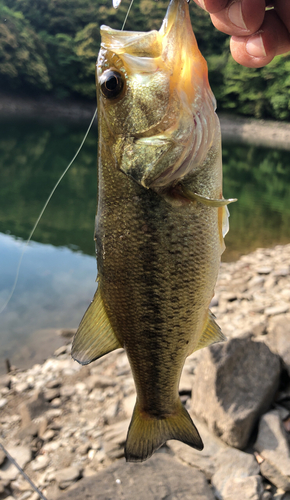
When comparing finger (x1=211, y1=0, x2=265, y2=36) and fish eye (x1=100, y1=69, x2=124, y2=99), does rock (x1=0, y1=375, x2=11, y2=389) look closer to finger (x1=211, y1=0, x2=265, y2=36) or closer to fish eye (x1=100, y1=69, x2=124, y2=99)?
fish eye (x1=100, y1=69, x2=124, y2=99)

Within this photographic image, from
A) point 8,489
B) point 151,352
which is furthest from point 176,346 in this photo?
point 8,489

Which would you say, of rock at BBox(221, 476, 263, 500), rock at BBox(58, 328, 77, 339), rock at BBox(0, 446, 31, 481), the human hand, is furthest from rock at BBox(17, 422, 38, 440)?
the human hand

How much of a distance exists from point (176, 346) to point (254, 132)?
41541 mm

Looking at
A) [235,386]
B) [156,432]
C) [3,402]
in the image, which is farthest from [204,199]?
[3,402]

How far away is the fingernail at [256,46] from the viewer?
1.67 metres

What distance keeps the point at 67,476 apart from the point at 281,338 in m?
2.41

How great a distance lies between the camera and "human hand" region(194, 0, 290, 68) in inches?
57.6

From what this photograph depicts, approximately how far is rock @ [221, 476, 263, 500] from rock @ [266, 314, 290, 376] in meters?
1.11

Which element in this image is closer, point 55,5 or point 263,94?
point 263,94

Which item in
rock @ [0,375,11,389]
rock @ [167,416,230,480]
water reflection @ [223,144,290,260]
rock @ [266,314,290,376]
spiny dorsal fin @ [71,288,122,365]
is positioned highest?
spiny dorsal fin @ [71,288,122,365]

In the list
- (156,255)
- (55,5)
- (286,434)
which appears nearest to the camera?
(156,255)

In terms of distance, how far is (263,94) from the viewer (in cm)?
4053

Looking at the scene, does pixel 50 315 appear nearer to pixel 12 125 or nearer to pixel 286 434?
pixel 286 434

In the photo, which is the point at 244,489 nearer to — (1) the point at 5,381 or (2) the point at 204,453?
(2) the point at 204,453
